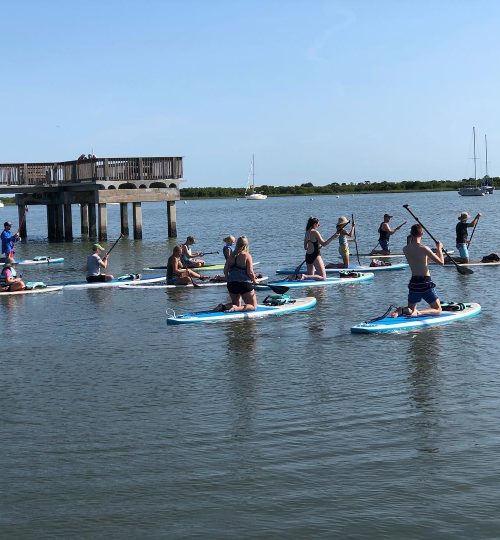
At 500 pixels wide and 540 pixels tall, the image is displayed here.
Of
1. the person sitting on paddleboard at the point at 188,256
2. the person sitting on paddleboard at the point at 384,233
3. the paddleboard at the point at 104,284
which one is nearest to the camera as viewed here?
the paddleboard at the point at 104,284

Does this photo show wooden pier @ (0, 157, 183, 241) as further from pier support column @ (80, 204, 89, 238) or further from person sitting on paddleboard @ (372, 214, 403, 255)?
person sitting on paddleboard @ (372, 214, 403, 255)

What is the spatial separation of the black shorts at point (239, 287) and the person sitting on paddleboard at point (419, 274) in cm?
281

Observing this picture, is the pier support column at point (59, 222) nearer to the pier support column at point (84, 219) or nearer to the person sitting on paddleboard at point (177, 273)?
the pier support column at point (84, 219)

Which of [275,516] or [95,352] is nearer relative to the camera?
[275,516]

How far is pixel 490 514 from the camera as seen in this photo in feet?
27.4

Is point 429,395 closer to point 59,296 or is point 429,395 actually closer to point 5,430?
point 5,430

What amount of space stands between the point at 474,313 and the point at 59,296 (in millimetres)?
10550

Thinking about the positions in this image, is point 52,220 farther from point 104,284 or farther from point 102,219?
point 104,284

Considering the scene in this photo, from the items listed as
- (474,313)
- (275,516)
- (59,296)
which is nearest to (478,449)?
(275,516)

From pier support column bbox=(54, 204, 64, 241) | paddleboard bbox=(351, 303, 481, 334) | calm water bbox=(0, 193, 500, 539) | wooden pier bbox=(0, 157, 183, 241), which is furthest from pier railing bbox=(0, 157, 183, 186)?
paddleboard bbox=(351, 303, 481, 334)

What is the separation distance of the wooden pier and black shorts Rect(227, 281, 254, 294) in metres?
24.6

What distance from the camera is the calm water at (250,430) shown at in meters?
8.53

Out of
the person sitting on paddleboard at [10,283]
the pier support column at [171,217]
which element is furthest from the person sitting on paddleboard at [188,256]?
the pier support column at [171,217]

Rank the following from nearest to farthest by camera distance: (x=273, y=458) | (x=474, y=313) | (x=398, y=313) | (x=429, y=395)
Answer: (x=273, y=458) → (x=429, y=395) → (x=398, y=313) → (x=474, y=313)
